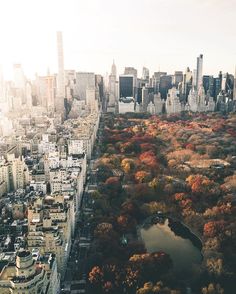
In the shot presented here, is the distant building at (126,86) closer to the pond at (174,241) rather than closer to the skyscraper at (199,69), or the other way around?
the skyscraper at (199,69)

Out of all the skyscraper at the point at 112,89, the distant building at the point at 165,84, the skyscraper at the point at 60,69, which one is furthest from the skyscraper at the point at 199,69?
the skyscraper at the point at 60,69

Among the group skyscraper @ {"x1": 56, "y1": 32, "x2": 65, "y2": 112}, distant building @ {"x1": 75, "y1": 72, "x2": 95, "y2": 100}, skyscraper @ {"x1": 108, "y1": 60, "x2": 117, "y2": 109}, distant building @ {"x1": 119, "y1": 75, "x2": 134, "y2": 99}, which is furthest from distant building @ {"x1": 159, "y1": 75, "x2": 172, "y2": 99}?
skyscraper @ {"x1": 56, "y1": 32, "x2": 65, "y2": 112}

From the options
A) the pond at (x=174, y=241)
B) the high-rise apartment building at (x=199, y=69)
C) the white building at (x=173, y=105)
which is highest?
the high-rise apartment building at (x=199, y=69)

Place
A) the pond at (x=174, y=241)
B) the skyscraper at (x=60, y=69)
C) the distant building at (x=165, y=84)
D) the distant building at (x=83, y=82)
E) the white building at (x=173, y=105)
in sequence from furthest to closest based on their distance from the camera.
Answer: the distant building at (x=165, y=84) < the distant building at (x=83, y=82) < the skyscraper at (x=60, y=69) < the white building at (x=173, y=105) < the pond at (x=174, y=241)

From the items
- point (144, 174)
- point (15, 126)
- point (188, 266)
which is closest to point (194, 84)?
point (15, 126)

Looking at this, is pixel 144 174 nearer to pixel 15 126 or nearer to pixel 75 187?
pixel 75 187

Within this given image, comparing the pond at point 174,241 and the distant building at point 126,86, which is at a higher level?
the distant building at point 126,86

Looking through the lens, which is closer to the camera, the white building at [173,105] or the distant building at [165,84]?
the white building at [173,105]

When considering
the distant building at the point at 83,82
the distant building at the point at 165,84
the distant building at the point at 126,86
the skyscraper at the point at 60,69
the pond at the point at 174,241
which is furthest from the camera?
the distant building at the point at 165,84

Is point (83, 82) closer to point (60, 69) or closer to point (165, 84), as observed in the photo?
point (60, 69)
